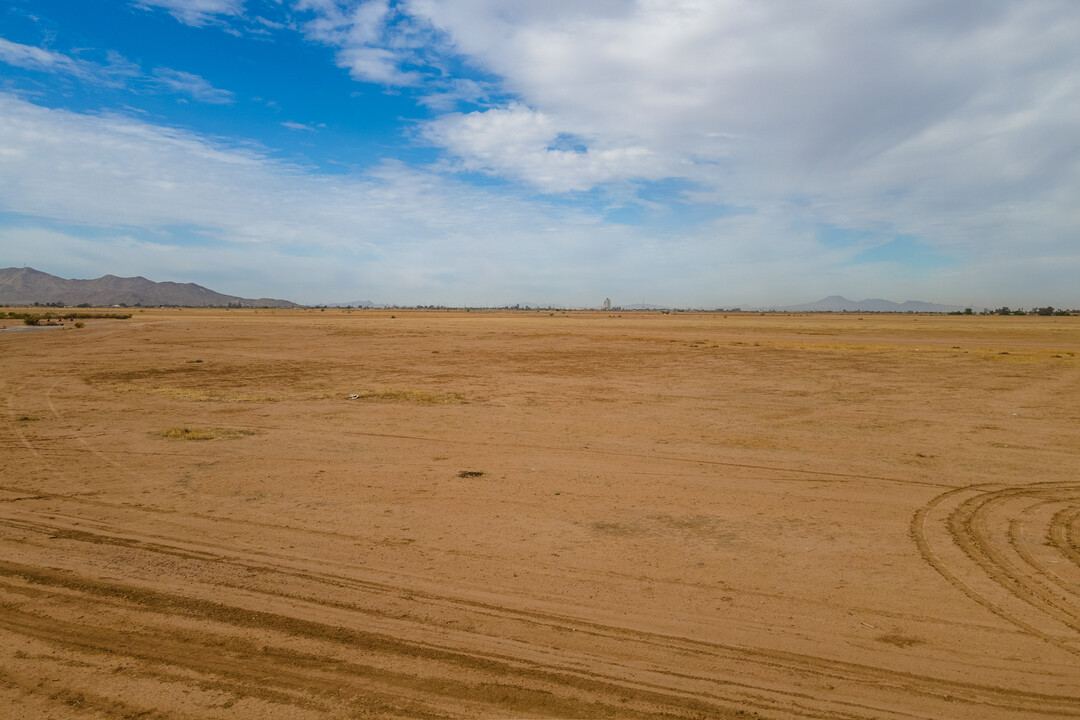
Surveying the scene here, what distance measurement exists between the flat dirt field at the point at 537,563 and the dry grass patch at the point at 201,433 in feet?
0.41

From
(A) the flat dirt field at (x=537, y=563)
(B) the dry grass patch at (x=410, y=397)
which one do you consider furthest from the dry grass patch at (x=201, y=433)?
(B) the dry grass patch at (x=410, y=397)

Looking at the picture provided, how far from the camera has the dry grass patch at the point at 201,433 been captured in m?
11.4

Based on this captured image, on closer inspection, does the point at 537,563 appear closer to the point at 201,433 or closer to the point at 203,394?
the point at 201,433

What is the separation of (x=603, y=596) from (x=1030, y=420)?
13.9 metres

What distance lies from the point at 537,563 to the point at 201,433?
906 centimetres

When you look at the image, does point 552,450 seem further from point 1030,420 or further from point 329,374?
point 329,374

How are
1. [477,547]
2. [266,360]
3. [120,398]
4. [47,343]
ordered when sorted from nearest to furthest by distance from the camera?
[477,547] < [120,398] < [266,360] < [47,343]

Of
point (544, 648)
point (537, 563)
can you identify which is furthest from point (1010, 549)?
point (544, 648)

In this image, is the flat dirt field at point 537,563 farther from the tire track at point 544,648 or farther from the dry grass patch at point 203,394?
the dry grass patch at point 203,394

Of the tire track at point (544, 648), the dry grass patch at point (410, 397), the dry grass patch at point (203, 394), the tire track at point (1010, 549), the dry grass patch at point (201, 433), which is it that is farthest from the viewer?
the dry grass patch at point (203, 394)

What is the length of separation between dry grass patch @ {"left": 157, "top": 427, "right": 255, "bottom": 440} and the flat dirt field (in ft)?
0.41

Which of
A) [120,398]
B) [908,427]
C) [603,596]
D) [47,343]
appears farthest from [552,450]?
[47,343]

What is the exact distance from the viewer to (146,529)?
6.72 m

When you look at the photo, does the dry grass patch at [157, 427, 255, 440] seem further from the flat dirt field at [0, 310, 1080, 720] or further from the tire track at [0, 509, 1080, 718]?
the tire track at [0, 509, 1080, 718]
